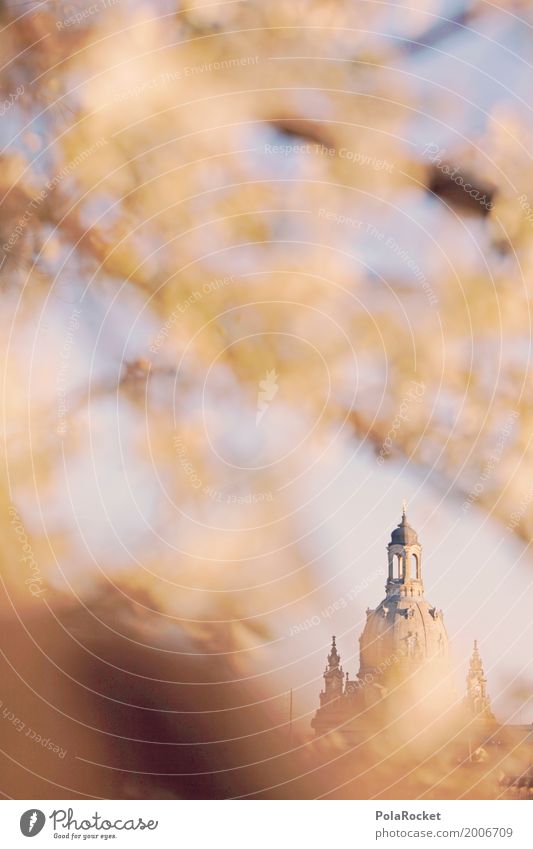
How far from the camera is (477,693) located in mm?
11789

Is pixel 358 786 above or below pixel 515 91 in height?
below

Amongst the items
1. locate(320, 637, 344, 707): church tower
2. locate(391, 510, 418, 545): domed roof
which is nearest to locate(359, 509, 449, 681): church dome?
locate(391, 510, 418, 545): domed roof

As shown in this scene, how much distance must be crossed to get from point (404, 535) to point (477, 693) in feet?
5.40

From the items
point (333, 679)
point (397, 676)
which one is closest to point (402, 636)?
point (397, 676)

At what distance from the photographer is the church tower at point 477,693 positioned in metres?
11.3

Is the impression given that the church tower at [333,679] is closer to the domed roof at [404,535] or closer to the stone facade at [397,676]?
the stone facade at [397,676]

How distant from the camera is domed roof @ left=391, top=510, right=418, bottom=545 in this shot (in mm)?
11469

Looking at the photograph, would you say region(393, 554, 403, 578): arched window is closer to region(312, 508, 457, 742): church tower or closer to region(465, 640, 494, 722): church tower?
region(312, 508, 457, 742): church tower

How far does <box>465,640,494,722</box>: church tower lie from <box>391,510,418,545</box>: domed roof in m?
1.03

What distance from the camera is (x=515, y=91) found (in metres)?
11.0
